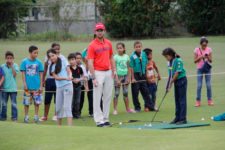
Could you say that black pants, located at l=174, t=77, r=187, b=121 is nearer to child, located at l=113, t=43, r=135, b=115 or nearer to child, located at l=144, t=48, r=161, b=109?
child, located at l=113, t=43, r=135, b=115

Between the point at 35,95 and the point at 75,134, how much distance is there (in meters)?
5.46

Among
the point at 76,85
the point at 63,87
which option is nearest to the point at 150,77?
the point at 76,85

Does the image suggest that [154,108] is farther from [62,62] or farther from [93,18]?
[93,18]

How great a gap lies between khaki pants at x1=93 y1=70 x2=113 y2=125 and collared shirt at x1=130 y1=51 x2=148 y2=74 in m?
3.48

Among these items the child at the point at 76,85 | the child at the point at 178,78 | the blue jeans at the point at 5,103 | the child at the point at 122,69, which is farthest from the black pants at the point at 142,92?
the blue jeans at the point at 5,103

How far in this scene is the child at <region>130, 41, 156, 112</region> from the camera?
18.0 m

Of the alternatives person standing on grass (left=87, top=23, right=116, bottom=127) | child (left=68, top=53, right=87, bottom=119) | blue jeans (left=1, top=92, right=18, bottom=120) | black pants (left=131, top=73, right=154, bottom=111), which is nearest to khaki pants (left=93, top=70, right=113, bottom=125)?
person standing on grass (left=87, top=23, right=116, bottom=127)

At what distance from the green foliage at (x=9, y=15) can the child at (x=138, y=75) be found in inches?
1399

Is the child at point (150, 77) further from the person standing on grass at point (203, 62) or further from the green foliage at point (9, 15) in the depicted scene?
the green foliage at point (9, 15)

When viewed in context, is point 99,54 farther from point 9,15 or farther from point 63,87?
point 9,15

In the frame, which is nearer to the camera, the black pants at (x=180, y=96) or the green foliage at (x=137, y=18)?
the black pants at (x=180, y=96)

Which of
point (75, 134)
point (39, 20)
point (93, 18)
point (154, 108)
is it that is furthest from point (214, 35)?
point (75, 134)

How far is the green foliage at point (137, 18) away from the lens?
50.0 m

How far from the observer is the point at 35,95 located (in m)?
16.0
